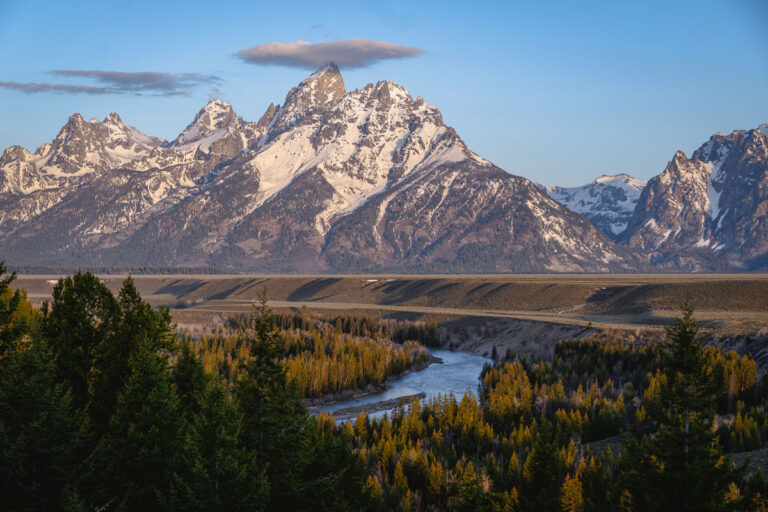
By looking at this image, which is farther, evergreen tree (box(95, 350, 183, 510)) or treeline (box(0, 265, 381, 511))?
evergreen tree (box(95, 350, 183, 510))

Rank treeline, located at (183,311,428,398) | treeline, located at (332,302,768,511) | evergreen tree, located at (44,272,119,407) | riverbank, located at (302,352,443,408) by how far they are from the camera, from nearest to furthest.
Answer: treeline, located at (332,302,768,511) → evergreen tree, located at (44,272,119,407) → riverbank, located at (302,352,443,408) → treeline, located at (183,311,428,398)

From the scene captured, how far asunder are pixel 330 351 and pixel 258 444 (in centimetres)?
9262

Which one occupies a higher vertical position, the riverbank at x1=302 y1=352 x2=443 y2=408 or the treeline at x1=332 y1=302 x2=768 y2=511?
the treeline at x1=332 y1=302 x2=768 y2=511

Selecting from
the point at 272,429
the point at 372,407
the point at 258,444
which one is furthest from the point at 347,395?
the point at 272,429

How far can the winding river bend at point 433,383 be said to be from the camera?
11031cm

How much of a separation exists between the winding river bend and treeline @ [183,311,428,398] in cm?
309

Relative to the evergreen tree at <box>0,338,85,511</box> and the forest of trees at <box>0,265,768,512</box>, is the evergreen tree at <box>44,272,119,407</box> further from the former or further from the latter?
the evergreen tree at <box>0,338,85,511</box>

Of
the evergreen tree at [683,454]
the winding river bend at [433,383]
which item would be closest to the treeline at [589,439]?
the evergreen tree at [683,454]

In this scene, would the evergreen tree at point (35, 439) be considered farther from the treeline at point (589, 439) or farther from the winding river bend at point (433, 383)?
the winding river bend at point (433, 383)

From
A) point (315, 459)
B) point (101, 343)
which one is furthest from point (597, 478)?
point (101, 343)

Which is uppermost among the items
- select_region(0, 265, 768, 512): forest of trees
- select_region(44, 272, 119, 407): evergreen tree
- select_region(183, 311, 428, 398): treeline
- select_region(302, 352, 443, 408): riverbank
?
select_region(44, 272, 119, 407): evergreen tree

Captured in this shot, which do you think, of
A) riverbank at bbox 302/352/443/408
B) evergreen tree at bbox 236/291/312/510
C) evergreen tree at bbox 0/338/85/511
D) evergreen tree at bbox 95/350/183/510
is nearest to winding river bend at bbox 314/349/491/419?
riverbank at bbox 302/352/443/408

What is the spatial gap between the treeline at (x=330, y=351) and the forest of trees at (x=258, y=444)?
31598mm

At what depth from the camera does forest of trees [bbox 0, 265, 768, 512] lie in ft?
133
